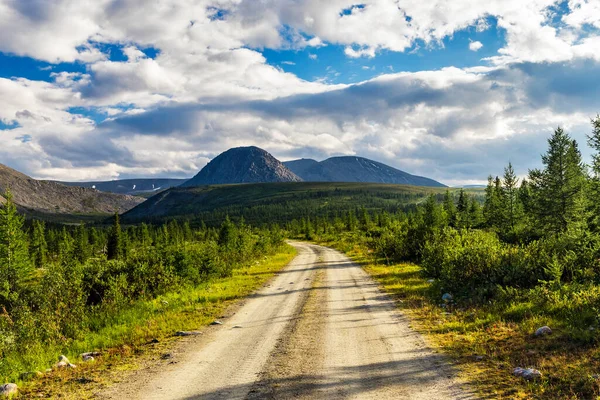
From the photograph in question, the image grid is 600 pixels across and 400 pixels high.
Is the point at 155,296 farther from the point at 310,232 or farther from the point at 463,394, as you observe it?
the point at 310,232

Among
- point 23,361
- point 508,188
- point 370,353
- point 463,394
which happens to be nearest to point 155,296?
point 23,361

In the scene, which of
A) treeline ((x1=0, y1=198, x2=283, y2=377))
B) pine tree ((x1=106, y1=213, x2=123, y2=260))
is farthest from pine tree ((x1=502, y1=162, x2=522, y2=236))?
pine tree ((x1=106, y1=213, x2=123, y2=260))

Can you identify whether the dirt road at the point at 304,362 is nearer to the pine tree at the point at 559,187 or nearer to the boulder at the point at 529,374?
the boulder at the point at 529,374

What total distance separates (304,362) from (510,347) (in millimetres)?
5531

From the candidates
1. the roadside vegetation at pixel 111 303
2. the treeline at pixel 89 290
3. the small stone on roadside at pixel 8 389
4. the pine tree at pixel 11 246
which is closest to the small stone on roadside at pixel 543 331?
the roadside vegetation at pixel 111 303

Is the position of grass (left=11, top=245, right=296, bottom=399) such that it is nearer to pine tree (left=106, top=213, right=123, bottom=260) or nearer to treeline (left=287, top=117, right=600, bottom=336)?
treeline (left=287, top=117, right=600, bottom=336)

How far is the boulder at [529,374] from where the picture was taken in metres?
7.99

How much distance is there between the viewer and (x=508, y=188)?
5159 cm

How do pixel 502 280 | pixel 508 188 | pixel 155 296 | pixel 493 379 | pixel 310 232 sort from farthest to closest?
pixel 310 232 < pixel 508 188 < pixel 155 296 < pixel 502 280 < pixel 493 379

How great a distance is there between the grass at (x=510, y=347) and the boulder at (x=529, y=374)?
13cm

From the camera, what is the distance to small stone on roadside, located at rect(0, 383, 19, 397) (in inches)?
303

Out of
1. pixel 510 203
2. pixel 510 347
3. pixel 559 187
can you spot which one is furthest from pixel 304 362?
pixel 510 203

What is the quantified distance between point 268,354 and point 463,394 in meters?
4.77

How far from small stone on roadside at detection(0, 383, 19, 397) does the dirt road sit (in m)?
2.01
